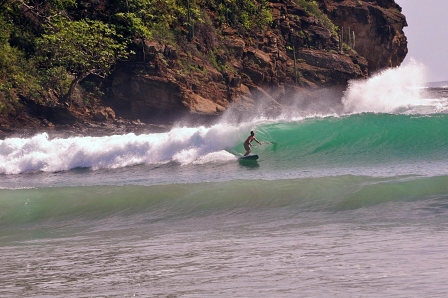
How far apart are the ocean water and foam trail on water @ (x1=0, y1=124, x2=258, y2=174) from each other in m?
0.05

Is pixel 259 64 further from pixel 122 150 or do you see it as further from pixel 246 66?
pixel 122 150

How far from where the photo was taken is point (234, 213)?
42.1 ft

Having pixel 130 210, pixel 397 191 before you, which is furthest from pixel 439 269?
pixel 130 210

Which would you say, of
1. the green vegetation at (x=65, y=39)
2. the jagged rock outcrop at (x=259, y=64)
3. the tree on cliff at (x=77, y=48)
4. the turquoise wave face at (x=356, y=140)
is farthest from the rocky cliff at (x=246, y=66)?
the turquoise wave face at (x=356, y=140)

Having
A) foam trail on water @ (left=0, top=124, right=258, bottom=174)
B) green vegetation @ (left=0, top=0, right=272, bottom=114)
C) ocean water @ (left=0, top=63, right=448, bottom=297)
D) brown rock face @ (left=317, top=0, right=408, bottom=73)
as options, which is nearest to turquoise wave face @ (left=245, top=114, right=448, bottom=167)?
ocean water @ (left=0, top=63, right=448, bottom=297)

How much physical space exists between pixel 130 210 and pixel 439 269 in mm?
7727

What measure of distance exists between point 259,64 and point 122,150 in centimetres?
1607

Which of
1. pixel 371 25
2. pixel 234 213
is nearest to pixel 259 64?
pixel 371 25

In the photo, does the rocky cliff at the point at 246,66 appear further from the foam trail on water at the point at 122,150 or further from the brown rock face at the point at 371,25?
the foam trail on water at the point at 122,150

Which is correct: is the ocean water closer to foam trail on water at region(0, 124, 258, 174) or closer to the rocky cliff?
foam trail on water at region(0, 124, 258, 174)

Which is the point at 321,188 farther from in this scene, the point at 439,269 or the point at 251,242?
the point at 439,269

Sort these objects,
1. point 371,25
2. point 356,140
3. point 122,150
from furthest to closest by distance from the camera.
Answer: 1. point 371,25
2. point 122,150
3. point 356,140

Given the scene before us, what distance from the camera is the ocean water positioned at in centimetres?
760


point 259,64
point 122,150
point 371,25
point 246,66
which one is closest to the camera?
point 122,150
